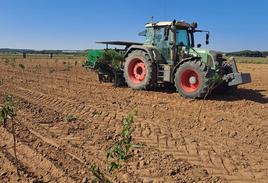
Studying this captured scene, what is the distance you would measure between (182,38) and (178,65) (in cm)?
Answer: 119

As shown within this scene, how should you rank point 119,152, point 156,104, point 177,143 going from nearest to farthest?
1. point 119,152
2. point 177,143
3. point 156,104

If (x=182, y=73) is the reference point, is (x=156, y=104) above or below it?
below

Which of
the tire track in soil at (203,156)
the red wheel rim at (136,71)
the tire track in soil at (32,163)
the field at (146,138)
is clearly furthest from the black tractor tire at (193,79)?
the tire track in soil at (32,163)

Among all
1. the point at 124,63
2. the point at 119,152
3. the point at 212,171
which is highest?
the point at 124,63

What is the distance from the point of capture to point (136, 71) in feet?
41.3

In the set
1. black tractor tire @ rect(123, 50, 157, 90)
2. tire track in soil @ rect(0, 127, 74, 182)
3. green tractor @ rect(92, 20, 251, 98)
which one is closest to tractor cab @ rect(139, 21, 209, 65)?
green tractor @ rect(92, 20, 251, 98)

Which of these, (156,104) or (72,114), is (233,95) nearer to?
(156,104)

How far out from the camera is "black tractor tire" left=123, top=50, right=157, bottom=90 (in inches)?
465

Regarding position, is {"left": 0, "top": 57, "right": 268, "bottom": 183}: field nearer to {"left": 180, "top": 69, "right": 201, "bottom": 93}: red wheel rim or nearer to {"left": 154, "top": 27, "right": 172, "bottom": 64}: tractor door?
{"left": 180, "top": 69, "right": 201, "bottom": 93}: red wheel rim

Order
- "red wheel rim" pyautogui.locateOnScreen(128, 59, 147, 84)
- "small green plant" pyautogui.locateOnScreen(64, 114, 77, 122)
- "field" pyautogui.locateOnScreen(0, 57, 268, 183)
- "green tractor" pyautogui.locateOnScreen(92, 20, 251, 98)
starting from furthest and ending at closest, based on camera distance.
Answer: "red wheel rim" pyautogui.locateOnScreen(128, 59, 147, 84), "green tractor" pyautogui.locateOnScreen(92, 20, 251, 98), "small green plant" pyautogui.locateOnScreen(64, 114, 77, 122), "field" pyautogui.locateOnScreen(0, 57, 268, 183)

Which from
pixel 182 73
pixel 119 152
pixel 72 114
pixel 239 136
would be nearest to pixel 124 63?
pixel 182 73

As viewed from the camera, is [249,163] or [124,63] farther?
[124,63]

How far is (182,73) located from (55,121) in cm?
440

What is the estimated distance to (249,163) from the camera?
5637 millimetres
